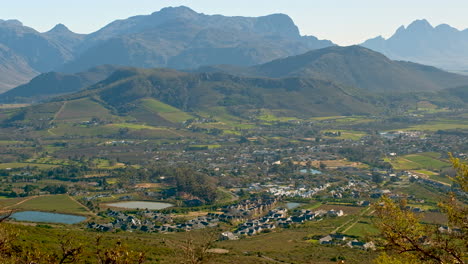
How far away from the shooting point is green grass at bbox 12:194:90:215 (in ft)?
262

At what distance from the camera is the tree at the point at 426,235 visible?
16547 mm

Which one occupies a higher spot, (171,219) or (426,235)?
(426,235)

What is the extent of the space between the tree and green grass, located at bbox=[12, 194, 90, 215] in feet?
220

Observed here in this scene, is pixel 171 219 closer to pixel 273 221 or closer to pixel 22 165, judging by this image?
pixel 273 221

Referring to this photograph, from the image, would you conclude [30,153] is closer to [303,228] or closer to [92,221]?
[92,221]

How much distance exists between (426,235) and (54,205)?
76.1 meters

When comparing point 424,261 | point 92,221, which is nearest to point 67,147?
point 92,221

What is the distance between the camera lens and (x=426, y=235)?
56.9 ft

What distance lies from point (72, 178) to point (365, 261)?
74.2 m

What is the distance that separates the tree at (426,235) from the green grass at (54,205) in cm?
6719

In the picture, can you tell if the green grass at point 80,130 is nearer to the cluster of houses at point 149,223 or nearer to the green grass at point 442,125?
the cluster of houses at point 149,223

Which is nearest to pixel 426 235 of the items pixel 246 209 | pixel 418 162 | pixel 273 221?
pixel 273 221

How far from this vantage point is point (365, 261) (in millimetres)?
49969

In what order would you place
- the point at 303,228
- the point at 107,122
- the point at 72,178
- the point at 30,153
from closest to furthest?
the point at 303,228 < the point at 72,178 < the point at 30,153 < the point at 107,122
